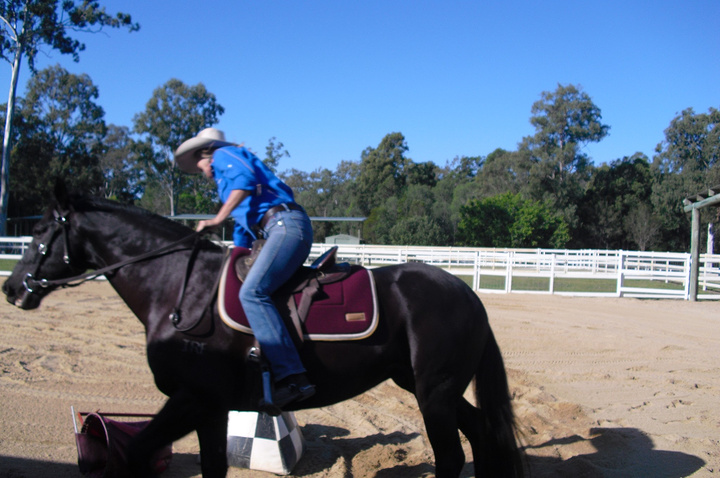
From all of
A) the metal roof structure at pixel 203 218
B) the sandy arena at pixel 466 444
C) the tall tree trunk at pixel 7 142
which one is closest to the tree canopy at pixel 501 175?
the metal roof structure at pixel 203 218

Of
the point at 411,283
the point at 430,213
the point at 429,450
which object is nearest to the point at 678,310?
the point at 429,450

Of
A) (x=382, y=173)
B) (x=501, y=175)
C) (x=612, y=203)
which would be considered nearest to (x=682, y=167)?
(x=612, y=203)

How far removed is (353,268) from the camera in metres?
3.39

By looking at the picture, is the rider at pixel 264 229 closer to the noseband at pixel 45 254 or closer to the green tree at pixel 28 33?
the noseband at pixel 45 254

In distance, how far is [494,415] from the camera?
142 inches

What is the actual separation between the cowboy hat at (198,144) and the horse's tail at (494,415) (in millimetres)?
2319

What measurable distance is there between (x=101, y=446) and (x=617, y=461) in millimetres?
4140

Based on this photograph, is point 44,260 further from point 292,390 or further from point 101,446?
point 292,390

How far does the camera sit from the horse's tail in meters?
3.53

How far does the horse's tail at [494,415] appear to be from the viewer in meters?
3.53

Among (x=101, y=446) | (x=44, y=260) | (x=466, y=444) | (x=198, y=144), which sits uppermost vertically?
(x=198, y=144)

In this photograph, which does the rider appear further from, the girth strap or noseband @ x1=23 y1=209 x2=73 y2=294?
noseband @ x1=23 y1=209 x2=73 y2=294

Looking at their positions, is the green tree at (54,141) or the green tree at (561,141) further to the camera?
the green tree at (561,141)

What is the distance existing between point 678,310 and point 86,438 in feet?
46.4
